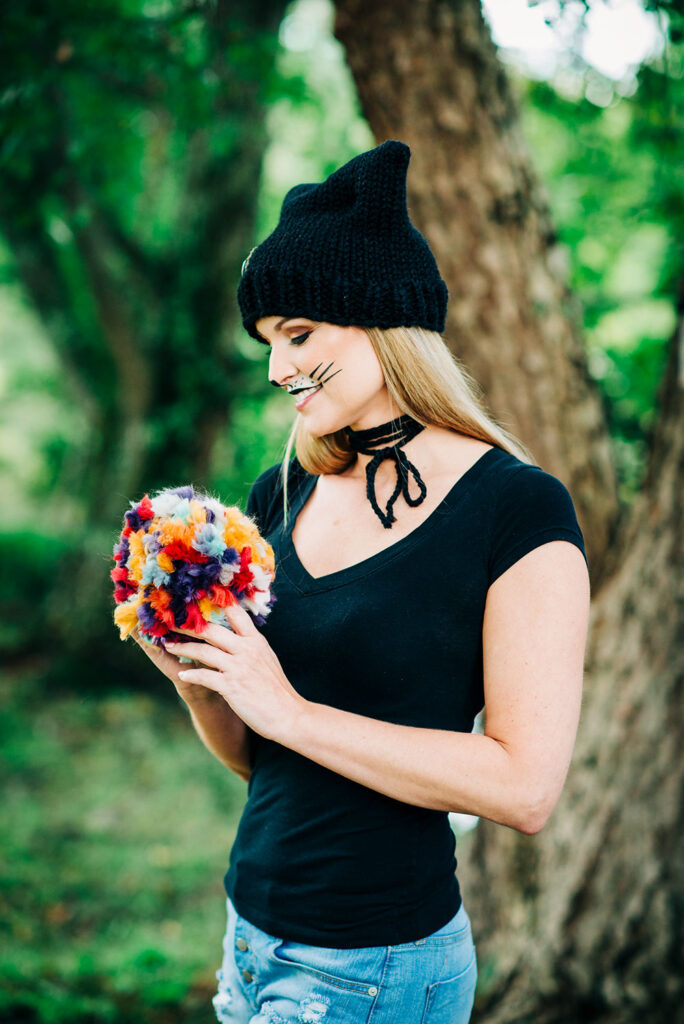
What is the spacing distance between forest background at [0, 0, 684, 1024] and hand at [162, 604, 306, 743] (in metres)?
1.05

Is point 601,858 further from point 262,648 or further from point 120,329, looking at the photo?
point 120,329

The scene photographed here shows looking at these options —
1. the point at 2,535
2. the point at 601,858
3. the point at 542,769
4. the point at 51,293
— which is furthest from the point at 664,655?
the point at 2,535

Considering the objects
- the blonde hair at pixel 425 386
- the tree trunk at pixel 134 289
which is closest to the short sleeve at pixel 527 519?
the blonde hair at pixel 425 386

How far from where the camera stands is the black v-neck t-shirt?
1.62 m

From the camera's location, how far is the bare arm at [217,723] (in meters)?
1.90

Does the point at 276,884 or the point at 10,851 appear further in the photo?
the point at 10,851

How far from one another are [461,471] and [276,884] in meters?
0.98

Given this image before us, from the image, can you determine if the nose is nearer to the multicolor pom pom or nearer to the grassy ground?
the multicolor pom pom

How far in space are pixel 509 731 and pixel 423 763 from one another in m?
0.18

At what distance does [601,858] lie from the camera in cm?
297

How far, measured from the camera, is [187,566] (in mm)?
1569

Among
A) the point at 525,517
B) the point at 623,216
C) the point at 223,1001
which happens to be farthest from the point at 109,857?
the point at 623,216

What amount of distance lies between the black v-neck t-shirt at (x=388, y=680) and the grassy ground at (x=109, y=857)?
89.5 inches

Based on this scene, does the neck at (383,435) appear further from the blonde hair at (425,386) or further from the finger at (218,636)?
the finger at (218,636)
